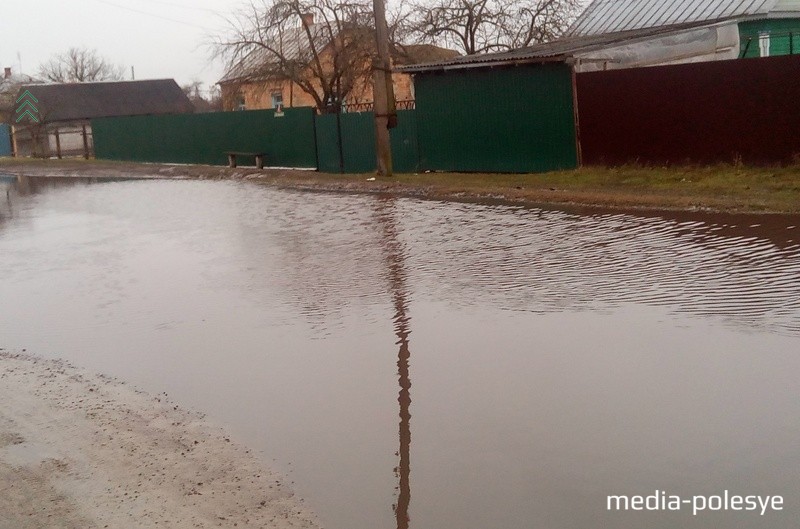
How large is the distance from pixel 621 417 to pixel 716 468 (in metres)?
0.92

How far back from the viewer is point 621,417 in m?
6.36

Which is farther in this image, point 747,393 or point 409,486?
point 747,393

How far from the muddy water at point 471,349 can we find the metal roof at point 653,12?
44.8 feet

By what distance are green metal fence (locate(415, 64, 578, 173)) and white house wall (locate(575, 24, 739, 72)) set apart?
1043mm

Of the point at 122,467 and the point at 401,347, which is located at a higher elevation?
the point at 401,347

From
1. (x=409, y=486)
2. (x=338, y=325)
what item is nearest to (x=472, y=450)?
(x=409, y=486)

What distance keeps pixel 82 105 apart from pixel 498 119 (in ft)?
143

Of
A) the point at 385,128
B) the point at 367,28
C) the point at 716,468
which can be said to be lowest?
the point at 716,468

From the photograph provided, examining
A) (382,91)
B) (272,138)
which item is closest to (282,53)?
(272,138)

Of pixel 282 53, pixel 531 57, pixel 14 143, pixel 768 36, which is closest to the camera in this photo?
pixel 531 57

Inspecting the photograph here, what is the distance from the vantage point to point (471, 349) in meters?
8.18

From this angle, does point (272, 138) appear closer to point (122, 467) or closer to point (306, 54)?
point (306, 54)

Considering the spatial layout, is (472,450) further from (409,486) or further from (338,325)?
(338,325)

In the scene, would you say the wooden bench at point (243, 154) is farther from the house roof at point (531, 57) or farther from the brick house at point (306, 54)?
the house roof at point (531, 57)
